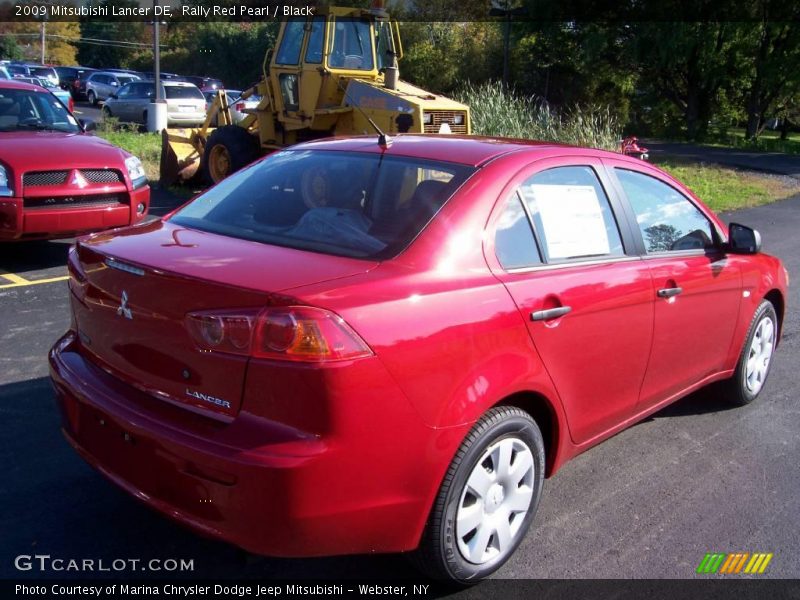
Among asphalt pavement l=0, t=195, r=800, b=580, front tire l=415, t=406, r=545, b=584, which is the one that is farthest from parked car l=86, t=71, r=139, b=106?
front tire l=415, t=406, r=545, b=584

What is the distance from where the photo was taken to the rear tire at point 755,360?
4867 mm

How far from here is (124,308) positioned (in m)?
2.89

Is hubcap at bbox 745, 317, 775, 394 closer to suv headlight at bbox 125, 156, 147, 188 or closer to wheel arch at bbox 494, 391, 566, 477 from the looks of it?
wheel arch at bbox 494, 391, 566, 477

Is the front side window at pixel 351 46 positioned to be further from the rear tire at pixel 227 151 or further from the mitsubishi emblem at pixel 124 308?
Result: the mitsubishi emblem at pixel 124 308

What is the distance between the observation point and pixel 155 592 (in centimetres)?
296

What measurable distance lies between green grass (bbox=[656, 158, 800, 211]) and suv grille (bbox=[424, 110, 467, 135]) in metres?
5.16

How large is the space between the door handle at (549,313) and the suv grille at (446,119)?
317 inches

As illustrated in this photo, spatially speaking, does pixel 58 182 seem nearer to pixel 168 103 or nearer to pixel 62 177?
pixel 62 177

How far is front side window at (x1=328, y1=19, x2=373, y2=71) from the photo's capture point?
38.9 feet

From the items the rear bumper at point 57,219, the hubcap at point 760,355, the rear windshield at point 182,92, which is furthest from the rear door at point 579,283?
the rear windshield at point 182,92

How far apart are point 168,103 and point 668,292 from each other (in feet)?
80.4

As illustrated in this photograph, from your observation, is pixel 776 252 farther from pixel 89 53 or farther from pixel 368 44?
pixel 89 53

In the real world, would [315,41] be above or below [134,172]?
above

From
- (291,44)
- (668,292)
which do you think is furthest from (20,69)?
(668,292)
